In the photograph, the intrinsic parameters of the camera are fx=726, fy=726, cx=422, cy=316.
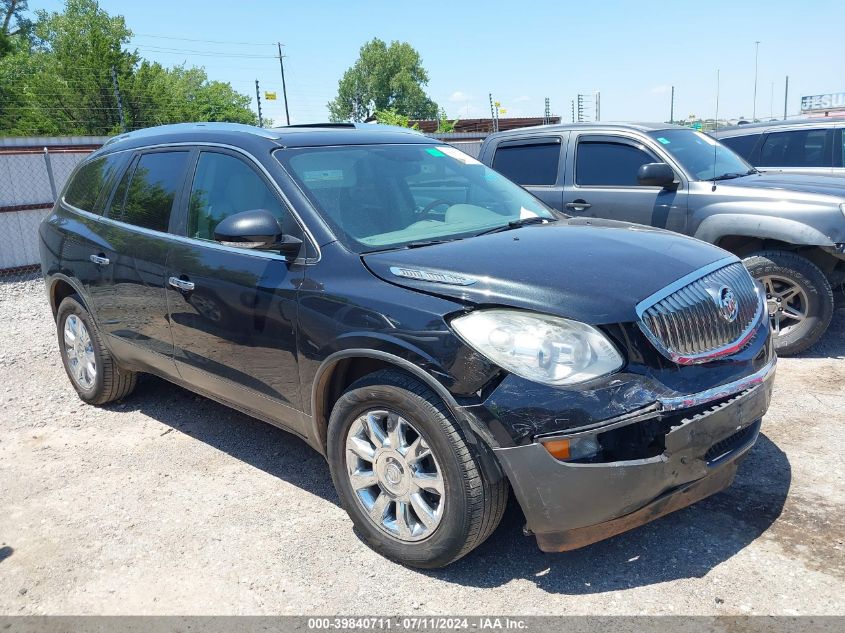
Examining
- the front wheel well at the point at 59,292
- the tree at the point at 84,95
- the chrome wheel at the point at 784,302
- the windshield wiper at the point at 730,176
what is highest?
the tree at the point at 84,95

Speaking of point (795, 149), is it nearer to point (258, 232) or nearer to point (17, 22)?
point (258, 232)

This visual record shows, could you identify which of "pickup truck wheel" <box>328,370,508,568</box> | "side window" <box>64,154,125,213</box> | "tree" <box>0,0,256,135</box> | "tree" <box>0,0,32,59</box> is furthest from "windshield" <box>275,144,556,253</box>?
"tree" <box>0,0,32,59</box>

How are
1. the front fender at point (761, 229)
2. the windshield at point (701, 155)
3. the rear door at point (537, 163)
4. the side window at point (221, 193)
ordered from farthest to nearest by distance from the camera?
the rear door at point (537, 163)
the windshield at point (701, 155)
the front fender at point (761, 229)
the side window at point (221, 193)

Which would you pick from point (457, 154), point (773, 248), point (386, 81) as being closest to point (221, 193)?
point (457, 154)

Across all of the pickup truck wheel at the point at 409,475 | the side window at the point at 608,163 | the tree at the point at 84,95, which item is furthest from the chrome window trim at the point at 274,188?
the tree at the point at 84,95

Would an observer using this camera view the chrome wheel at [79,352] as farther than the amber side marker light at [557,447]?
Yes

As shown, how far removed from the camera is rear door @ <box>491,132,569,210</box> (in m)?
7.02

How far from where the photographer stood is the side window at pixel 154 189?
4309 millimetres

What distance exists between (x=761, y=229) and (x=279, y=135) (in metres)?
4.03

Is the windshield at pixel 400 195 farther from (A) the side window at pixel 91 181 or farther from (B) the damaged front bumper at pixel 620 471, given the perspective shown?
(A) the side window at pixel 91 181

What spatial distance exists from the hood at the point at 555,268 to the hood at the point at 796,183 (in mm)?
2923

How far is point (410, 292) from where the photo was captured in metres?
3.02

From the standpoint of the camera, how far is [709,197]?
20.2 ft

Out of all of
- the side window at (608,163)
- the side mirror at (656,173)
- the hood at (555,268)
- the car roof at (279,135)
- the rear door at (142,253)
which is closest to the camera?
the hood at (555,268)
